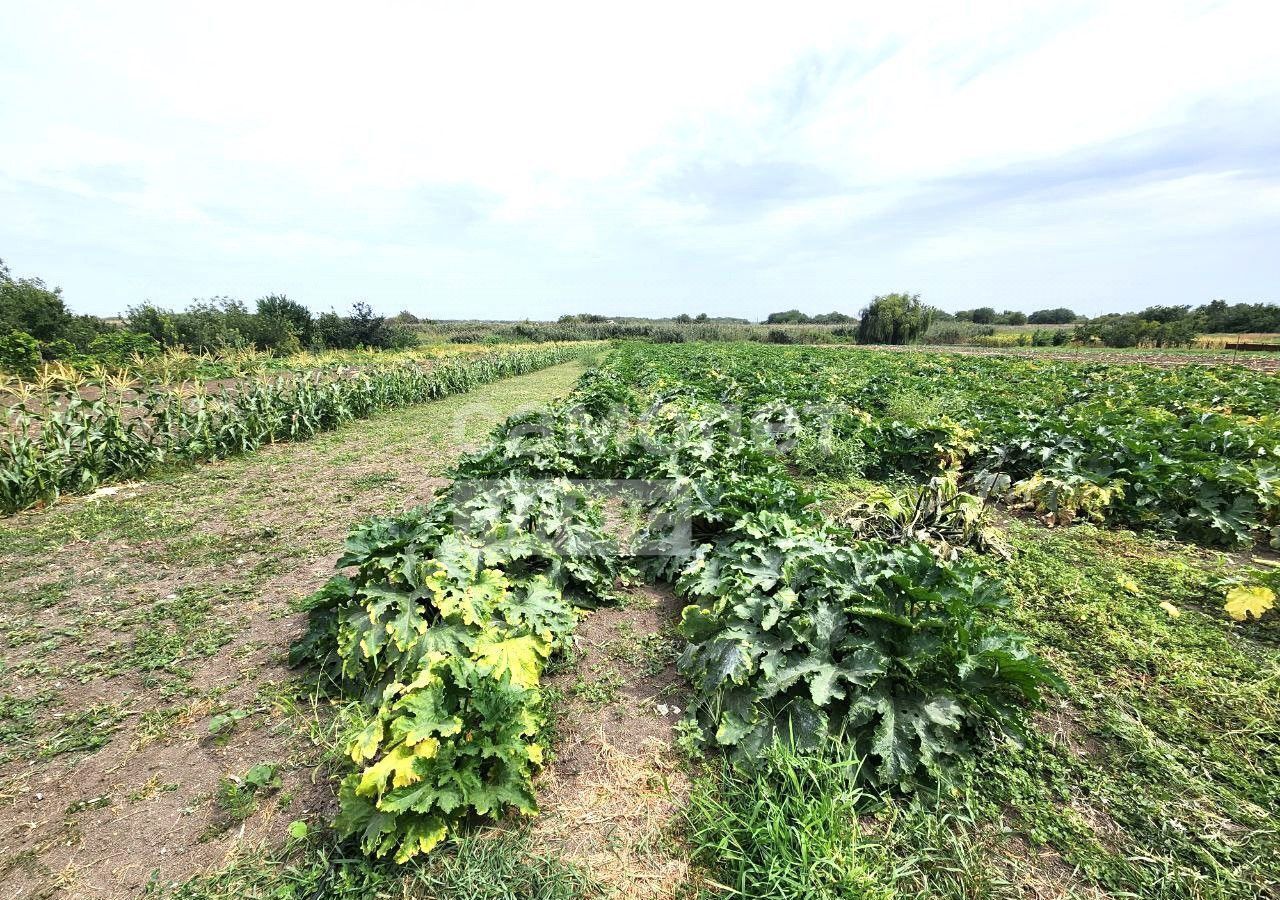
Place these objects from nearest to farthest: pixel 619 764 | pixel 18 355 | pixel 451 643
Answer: pixel 619 764 → pixel 451 643 → pixel 18 355

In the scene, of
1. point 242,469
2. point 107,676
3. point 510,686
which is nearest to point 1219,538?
point 510,686

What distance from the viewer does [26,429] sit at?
6695 millimetres

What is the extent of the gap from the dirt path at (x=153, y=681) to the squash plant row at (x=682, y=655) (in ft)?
1.61

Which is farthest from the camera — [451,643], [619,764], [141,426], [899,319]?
[899,319]

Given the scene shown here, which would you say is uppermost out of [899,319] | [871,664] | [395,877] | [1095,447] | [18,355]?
[899,319]

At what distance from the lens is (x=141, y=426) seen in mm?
8180

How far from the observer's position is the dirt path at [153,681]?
2258 millimetres

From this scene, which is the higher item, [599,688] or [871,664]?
[871,664]

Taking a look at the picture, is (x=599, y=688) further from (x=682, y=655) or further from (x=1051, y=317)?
(x=1051, y=317)

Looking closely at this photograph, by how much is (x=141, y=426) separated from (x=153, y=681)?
290 inches

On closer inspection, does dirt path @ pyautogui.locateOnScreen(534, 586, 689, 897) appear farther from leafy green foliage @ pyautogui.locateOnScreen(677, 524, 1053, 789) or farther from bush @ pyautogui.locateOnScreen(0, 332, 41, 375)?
bush @ pyautogui.locateOnScreen(0, 332, 41, 375)

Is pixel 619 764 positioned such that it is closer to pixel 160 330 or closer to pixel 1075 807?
pixel 1075 807

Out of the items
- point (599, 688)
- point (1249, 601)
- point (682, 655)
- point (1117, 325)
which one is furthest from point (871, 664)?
point (1117, 325)

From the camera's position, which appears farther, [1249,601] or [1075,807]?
[1249,601]
